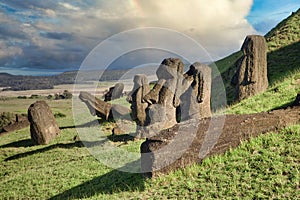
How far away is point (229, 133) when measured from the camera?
29.8ft

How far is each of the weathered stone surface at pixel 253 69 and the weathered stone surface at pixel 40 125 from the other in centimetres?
1393

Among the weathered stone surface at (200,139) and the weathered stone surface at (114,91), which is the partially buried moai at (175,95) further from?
the weathered stone surface at (114,91)

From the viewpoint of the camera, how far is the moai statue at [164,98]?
51.5ft

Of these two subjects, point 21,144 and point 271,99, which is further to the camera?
point 21,144

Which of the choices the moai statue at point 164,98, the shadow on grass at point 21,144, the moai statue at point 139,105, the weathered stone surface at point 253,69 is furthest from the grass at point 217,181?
the weathered stone surface at point 253,69

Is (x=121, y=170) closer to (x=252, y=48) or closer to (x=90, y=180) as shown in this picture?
(x=90, y=180)

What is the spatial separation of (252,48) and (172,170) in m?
14.3

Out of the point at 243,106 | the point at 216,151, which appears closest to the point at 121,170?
the point at 216,151

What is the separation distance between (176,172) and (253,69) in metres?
13.9

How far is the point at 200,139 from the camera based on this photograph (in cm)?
905

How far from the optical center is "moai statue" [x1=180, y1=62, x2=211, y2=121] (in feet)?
52.8

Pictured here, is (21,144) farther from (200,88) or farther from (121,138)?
(200,88)

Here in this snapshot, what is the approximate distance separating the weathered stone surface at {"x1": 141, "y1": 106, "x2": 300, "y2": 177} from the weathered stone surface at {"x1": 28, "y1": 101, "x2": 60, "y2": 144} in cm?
1545

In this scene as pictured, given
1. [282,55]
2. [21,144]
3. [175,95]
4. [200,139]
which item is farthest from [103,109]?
[200,139]
